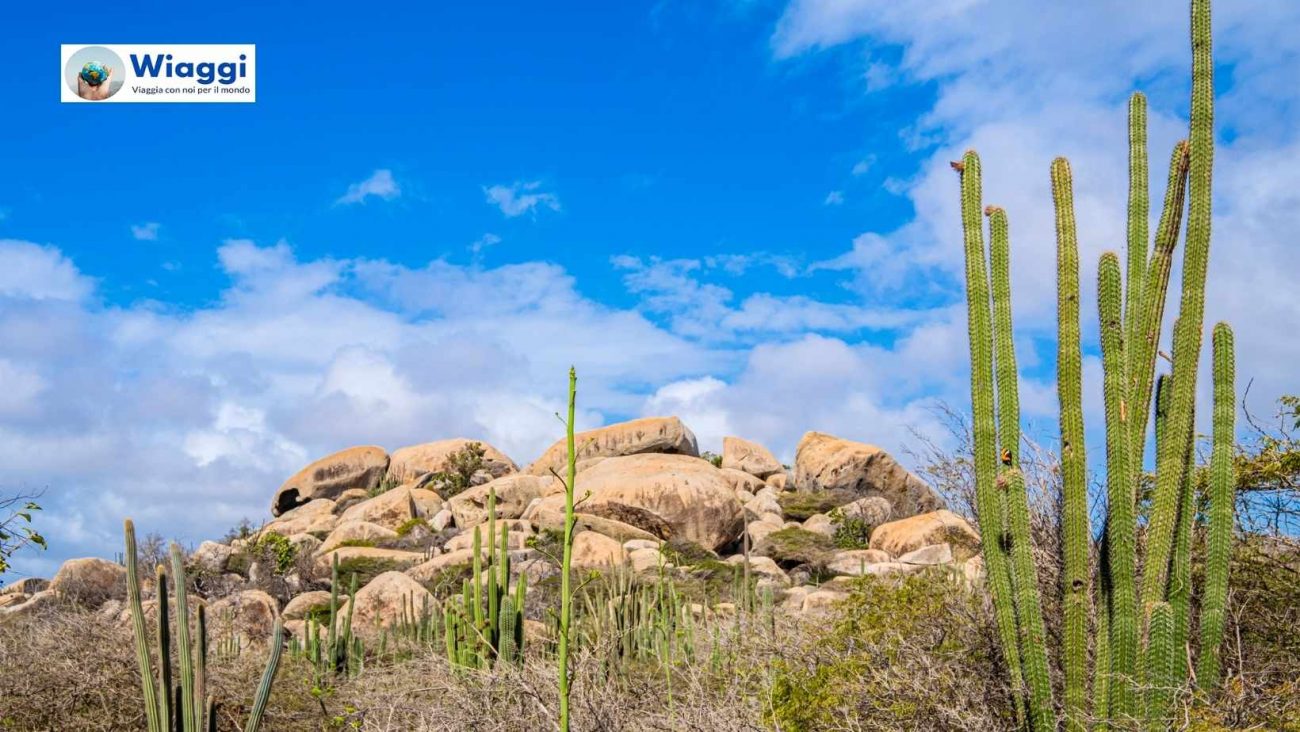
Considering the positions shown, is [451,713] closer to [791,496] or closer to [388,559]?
[388,559]

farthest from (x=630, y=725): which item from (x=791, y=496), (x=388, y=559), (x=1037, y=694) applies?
(x=791, y=496)

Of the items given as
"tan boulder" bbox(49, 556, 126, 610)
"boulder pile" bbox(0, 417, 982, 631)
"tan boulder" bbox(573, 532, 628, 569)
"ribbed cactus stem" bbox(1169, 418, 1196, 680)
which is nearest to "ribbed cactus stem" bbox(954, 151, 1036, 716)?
"ribbed cactus stem" bbox(1169, 418, 1196, 680)

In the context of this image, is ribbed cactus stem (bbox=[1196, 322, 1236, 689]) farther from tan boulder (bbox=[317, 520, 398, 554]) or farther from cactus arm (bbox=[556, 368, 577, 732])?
tan boulder (bbox=[317, 520, 398, 554])

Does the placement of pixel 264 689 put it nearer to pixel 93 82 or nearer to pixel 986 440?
pixel 986 440

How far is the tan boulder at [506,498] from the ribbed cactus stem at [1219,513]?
86.9ft

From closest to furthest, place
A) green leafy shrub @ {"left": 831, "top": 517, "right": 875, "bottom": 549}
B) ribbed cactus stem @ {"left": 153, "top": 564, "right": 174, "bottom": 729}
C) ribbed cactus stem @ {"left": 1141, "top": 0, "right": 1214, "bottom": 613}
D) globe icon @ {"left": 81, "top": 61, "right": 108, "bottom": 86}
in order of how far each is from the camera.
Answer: ribbed cactus stem @ {"left": 153, "top": 564, "right": 174, "bottom": 729}, ribbed cactus stem @ {"left": 1141, "top": 0, "right": 1214, "bottom": 613}, globe icon @ {"left": 81, "top": 61, "right": 108, "bottom": 86}, green leafy shrub @ {"left": 831, "top": 517, "right": 875, "bottom": 549}

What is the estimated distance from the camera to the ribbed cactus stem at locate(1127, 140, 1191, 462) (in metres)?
6.72

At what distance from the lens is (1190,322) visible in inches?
268

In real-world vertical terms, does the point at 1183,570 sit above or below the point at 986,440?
below

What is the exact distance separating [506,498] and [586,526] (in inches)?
244

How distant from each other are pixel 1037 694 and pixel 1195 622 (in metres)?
2.53

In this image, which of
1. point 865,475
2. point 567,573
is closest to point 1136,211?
point 567,573

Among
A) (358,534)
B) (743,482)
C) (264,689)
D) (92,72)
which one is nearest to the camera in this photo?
(264,689)

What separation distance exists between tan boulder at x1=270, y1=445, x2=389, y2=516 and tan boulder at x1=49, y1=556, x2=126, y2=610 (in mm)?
15458
